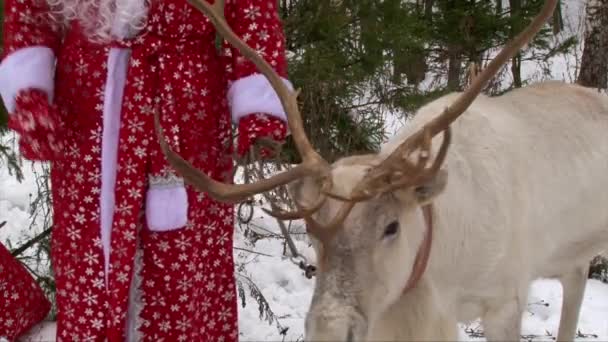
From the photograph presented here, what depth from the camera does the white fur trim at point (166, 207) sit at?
2.47 m

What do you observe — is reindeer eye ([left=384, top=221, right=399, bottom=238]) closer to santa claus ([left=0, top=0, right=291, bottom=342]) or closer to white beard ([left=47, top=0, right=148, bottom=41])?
santa claus ([left=0, top=0, right=291, bottom=342])

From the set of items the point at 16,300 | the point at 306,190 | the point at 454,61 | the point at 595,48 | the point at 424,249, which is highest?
the point at 454,61

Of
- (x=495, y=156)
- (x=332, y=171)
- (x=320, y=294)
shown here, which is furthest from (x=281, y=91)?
(x=495, y=156)

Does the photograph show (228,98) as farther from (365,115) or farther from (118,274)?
(365,115)

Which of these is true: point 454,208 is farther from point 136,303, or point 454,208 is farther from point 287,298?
point 287,298

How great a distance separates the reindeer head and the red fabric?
59.3 inches

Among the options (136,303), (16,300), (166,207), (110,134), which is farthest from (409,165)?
(16,300)

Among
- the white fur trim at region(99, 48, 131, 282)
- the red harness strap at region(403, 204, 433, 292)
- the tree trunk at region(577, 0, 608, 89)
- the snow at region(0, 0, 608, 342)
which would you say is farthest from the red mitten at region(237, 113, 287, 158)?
the tree trunk at region(577, 0, 608, 89)

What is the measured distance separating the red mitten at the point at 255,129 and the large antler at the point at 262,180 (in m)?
0.18

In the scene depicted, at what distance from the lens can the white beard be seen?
2.39 m

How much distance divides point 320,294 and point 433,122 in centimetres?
56

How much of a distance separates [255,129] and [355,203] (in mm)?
540

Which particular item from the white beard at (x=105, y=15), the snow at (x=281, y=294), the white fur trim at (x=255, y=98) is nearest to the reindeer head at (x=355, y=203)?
the white fur trim at (x=255, y=98)

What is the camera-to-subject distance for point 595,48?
5758mm
